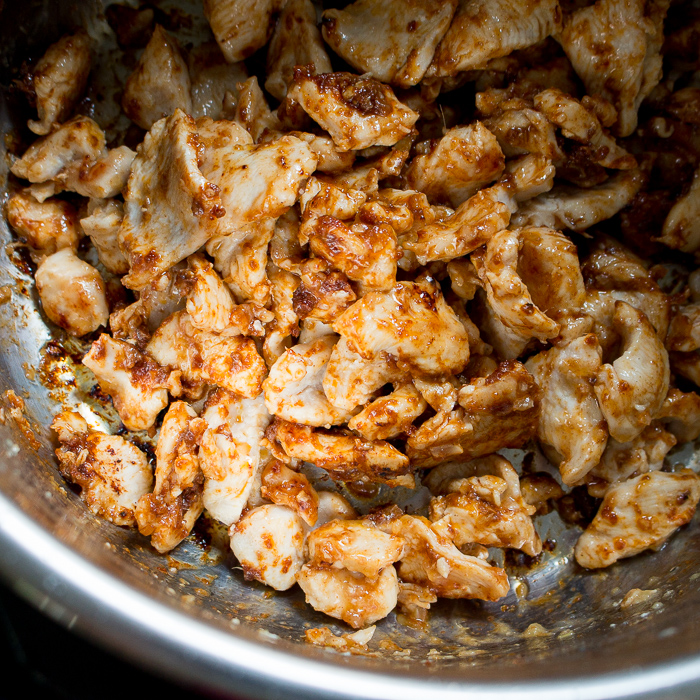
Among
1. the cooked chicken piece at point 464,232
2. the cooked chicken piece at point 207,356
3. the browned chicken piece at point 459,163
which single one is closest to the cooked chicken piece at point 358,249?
the cooked chicken piece at point 464,232

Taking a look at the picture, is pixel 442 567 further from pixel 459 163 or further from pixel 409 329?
pixel 459 163

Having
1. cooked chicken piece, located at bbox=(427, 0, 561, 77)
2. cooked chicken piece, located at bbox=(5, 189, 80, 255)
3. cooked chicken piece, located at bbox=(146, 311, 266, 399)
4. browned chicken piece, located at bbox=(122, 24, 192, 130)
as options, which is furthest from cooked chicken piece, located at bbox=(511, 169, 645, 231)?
cooked chicken piece, located at bbox=(5, 189, 80, 255)

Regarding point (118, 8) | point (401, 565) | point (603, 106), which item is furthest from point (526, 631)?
point (118, 8)

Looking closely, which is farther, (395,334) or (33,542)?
(395,334)

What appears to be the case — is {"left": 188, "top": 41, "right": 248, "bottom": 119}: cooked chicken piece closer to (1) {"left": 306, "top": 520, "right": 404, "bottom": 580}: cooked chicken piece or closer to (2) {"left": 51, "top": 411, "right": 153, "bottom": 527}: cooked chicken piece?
(2) {"left": 51, "top": 411, "right": 153, "bottom": 527}: cooked chicken piece

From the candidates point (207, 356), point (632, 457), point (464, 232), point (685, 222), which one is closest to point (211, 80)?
point (207, 356)

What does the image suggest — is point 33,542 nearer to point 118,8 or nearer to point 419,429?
point 419,429
